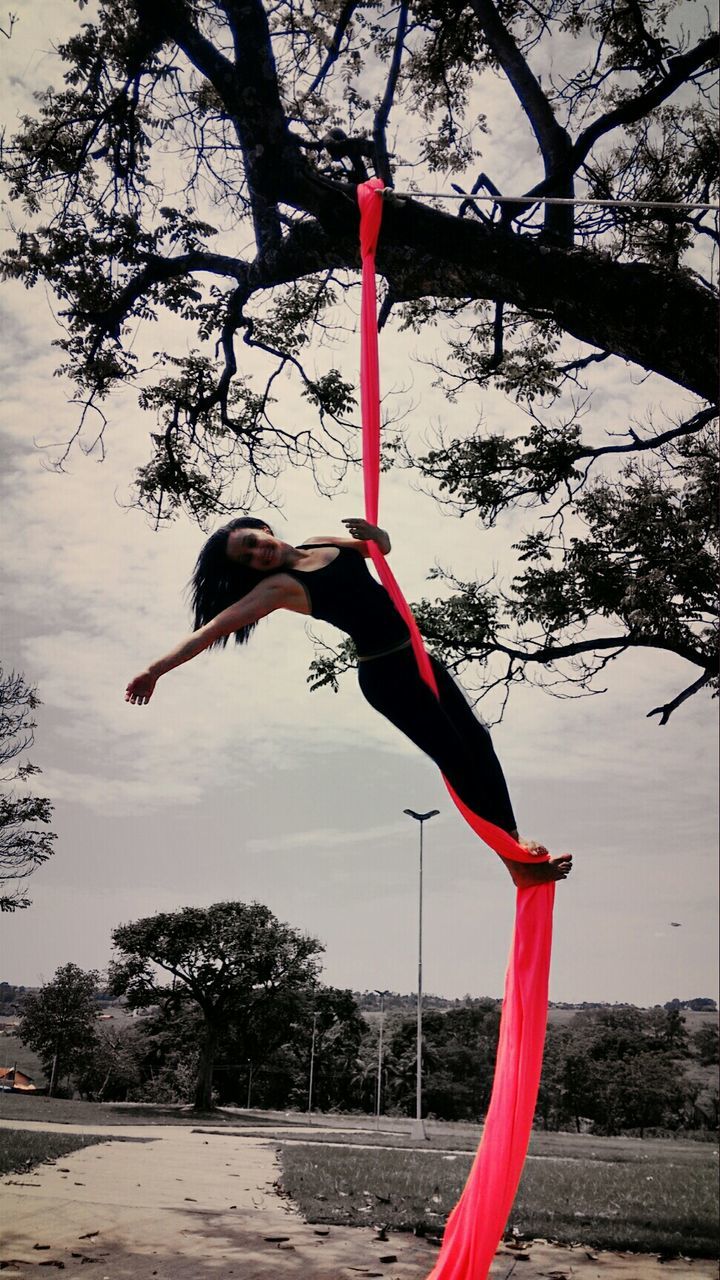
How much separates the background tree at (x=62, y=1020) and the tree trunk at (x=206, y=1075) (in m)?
0.42

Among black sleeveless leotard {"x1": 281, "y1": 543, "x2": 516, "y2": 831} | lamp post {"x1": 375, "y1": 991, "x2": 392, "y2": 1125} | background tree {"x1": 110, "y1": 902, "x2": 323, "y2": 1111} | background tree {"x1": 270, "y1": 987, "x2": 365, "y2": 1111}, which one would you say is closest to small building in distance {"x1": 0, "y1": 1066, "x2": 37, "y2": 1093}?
background tree {"x1": 110, "y1": 902, "x2": 323, "y2": 1111}

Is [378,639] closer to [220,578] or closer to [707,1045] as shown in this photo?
[220,578]

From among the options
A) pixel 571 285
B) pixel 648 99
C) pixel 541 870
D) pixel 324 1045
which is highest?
pixel 648 99

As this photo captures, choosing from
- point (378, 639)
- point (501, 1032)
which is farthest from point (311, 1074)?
point (378, 639)

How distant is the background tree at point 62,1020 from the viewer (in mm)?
3281

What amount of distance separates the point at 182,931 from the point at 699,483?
→ 3241 millimetres

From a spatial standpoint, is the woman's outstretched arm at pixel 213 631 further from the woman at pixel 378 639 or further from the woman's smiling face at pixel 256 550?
the woman's smiling face at pixel 256 550

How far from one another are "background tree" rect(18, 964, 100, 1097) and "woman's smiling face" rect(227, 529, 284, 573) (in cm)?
166

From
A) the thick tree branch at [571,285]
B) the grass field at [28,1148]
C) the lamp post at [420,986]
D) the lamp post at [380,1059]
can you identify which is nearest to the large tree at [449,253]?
the thick tree branch at [571,285]

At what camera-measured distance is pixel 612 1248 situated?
3.42m

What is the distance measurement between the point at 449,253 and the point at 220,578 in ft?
5.52

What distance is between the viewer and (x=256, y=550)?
2650 mm

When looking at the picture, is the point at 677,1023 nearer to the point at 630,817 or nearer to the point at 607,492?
the point at 630,817

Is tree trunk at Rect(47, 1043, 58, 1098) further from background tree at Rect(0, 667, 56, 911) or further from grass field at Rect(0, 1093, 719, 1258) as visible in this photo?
background tree at Rect(0, 667, 56, 911)
